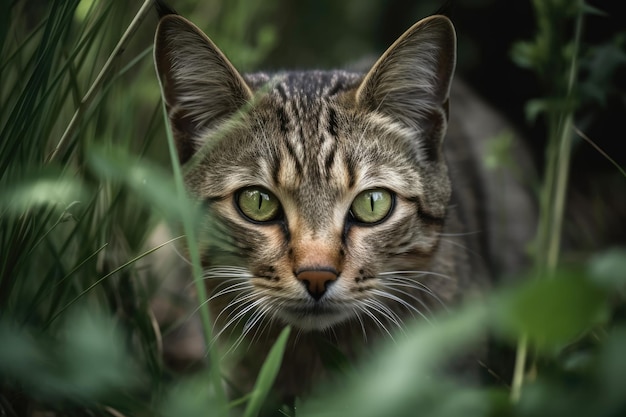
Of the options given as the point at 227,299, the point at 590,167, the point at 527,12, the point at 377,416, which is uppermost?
the point at 527,12

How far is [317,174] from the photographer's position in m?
1.84

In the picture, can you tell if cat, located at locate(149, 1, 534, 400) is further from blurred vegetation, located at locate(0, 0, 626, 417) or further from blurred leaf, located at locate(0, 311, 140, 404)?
blurred leaf, located at locate(0, 311, 140, 404)

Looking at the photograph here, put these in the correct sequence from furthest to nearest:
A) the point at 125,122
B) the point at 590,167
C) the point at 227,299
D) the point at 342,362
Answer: the point at 590,167 < the point at 125,122 < the point at 227,299 < the point at 342,362

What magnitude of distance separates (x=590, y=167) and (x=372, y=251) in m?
1.84

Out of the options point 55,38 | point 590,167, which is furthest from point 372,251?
point 590,167

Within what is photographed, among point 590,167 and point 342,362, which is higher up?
point 590,167

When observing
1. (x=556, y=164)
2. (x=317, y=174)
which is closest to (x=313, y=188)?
(x=317, y=174)

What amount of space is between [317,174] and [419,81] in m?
0.49

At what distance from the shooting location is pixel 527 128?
11.2ft

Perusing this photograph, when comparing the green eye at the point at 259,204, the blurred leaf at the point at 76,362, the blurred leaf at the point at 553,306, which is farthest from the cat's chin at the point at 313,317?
the blurred leaf at the point at 553,306

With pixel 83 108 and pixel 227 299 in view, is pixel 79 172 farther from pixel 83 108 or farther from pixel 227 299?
pixel 227 299

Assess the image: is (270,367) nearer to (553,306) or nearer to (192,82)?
(553,306)

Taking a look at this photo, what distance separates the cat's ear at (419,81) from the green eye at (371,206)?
0.94 feet

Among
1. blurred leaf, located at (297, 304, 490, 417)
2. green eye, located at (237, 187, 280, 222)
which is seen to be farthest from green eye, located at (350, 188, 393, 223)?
blurred leaf, located at (297, 304, 490, 417)
